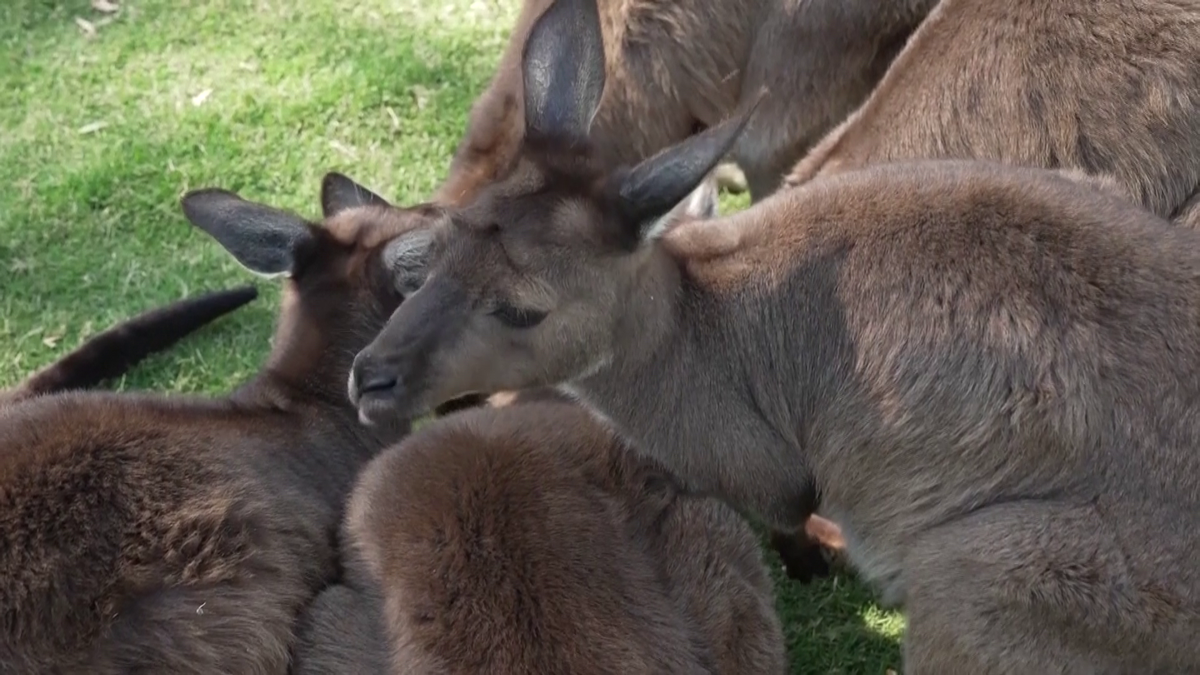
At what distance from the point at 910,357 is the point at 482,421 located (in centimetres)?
118

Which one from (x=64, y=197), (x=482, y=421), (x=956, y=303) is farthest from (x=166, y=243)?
(x=956, y=303)

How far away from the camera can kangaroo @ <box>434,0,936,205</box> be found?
4.68 metres

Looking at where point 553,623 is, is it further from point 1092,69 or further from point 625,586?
point 1092,69

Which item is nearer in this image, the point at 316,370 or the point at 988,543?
the point at 988,543

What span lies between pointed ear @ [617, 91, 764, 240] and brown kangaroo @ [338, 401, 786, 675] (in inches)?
28.3

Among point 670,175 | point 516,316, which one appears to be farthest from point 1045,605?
point 516,316

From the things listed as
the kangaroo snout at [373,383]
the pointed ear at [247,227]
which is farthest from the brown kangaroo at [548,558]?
the pointed ear at [247,227]

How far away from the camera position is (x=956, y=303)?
345cm

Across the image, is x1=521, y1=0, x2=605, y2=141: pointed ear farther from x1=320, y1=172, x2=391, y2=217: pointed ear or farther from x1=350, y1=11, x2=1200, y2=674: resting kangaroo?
x1=320, y1=172, x2=391, y2=217: pointed ear

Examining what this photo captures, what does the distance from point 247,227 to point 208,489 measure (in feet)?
2.67

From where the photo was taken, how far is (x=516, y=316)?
A: 3486 millimetres

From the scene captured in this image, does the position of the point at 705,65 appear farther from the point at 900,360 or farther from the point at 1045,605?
the point at 1045,605

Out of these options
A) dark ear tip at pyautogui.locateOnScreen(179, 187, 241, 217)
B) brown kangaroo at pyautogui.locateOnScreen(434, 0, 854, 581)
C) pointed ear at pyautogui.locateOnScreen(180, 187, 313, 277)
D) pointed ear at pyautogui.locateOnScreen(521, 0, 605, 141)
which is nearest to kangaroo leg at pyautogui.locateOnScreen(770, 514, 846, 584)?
brown kangaroo at pyautogui.locateOnScreen(434, 0, 854, 581)

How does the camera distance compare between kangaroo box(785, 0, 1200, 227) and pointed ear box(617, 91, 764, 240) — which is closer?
pointed ear box(617, 91, 764, 240)
